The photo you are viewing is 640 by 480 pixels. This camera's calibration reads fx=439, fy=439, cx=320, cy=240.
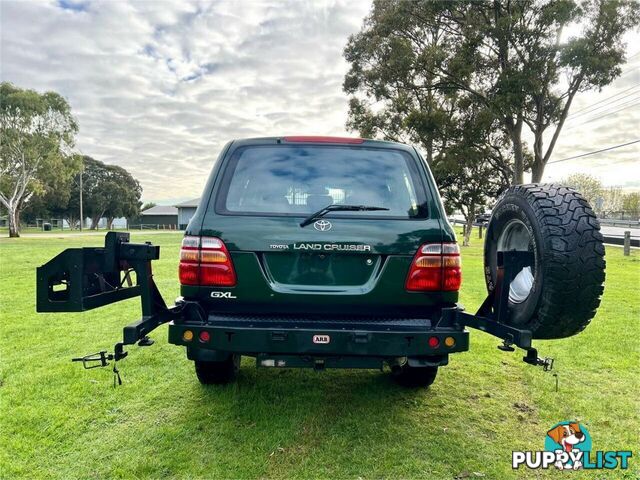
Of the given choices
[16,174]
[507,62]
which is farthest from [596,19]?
[16,174]

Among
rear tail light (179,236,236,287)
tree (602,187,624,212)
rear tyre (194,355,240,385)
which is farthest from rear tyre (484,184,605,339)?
tree (602,187,624,212)

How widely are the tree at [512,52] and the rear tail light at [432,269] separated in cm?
1657

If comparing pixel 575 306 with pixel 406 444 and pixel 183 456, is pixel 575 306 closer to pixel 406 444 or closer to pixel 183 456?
pixel 406 444

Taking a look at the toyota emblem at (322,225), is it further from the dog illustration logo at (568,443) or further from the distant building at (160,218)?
the distant building at (160,218)

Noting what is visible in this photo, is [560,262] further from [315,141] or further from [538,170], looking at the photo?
[538,170]

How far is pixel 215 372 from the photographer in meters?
3.68

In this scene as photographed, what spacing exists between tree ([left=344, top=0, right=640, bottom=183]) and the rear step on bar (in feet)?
53.9

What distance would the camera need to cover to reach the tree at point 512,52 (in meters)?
16.4

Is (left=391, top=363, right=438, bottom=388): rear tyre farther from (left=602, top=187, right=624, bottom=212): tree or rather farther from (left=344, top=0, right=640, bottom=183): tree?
(left=602, top=187, right=624, bottom=212): tree

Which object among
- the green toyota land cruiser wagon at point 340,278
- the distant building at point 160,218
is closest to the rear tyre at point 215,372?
the green toyota land cruiser wagon at point 340,278

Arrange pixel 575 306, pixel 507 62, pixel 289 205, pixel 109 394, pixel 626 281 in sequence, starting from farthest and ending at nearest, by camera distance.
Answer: pixel 507 62, pixel 626 281, pixel 109 394, pixel 289 205, pixel 575 306

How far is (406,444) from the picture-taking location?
3.00 m

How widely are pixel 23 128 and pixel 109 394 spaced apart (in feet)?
118

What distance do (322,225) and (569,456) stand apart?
227 cm
